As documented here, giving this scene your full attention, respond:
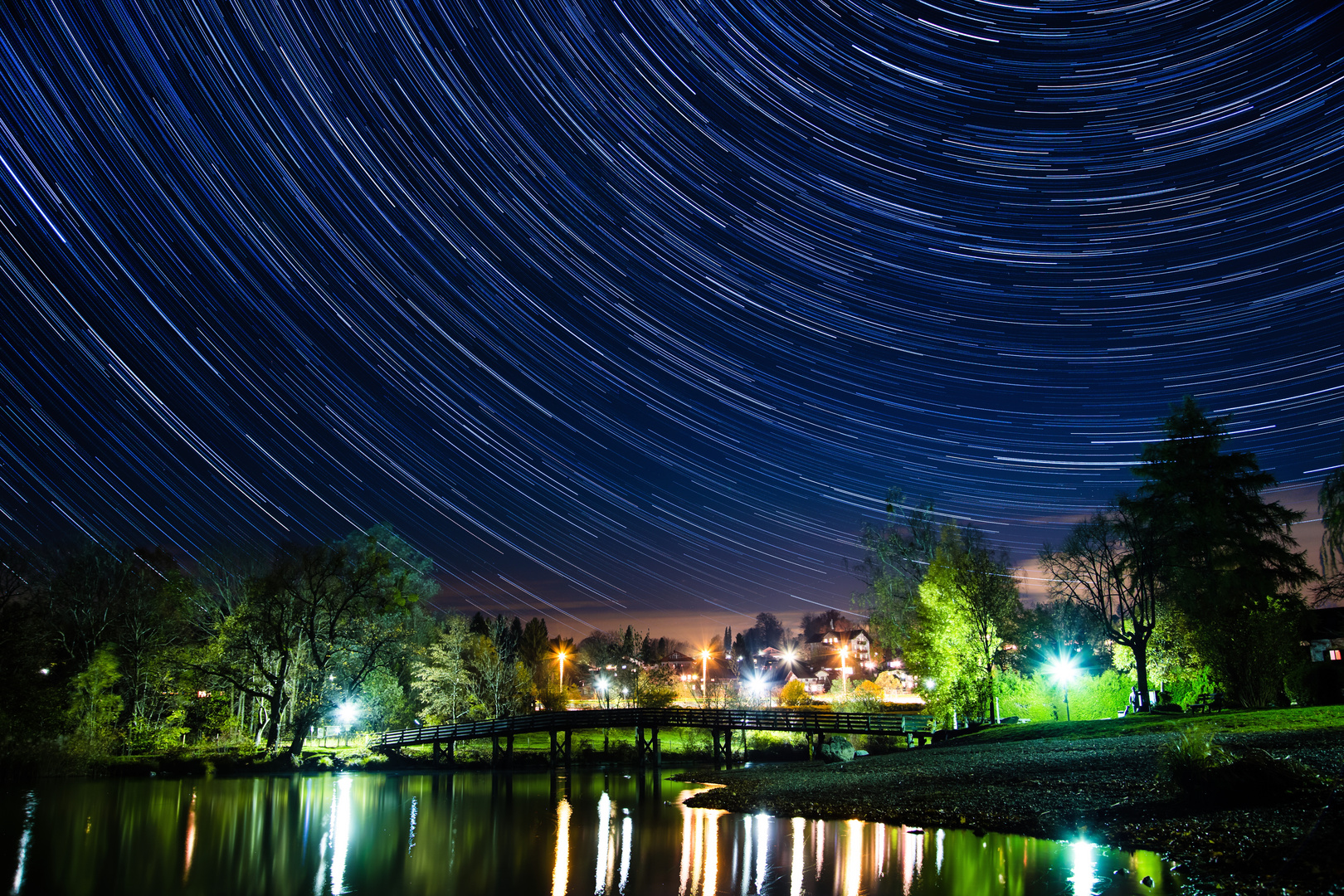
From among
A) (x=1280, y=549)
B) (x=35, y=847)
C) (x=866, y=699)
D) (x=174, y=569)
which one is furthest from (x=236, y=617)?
(x=1280, y=549)

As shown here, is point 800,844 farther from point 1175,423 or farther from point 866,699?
point 866,699

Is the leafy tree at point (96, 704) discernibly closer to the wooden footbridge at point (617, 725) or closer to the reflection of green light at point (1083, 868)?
the wooden footbridge at point (617, 725)

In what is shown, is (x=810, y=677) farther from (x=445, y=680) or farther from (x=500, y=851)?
(x=500, y=851)

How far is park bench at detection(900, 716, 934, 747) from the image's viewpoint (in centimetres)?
4609

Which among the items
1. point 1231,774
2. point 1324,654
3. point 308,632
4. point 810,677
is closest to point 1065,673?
point 1324,654

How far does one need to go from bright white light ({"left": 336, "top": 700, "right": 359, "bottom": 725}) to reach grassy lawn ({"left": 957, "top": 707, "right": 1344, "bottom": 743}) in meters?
38.6

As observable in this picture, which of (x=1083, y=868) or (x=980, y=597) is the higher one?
(x=980, y=597)

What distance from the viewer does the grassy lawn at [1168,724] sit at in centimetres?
2692

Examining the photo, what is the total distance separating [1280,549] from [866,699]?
1279 inches

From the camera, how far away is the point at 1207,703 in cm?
3984

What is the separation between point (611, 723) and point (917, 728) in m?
19.2

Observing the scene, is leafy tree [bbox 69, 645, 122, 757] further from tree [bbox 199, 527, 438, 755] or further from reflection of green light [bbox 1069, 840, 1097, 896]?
reflection of green light [bbox 1069, 840, 1097, 896]

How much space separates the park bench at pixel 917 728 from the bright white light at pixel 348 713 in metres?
35.7

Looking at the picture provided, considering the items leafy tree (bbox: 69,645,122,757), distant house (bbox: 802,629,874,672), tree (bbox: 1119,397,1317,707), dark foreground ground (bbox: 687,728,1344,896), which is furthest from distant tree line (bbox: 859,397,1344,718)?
distant house (bbox: 802,629,874,672)
